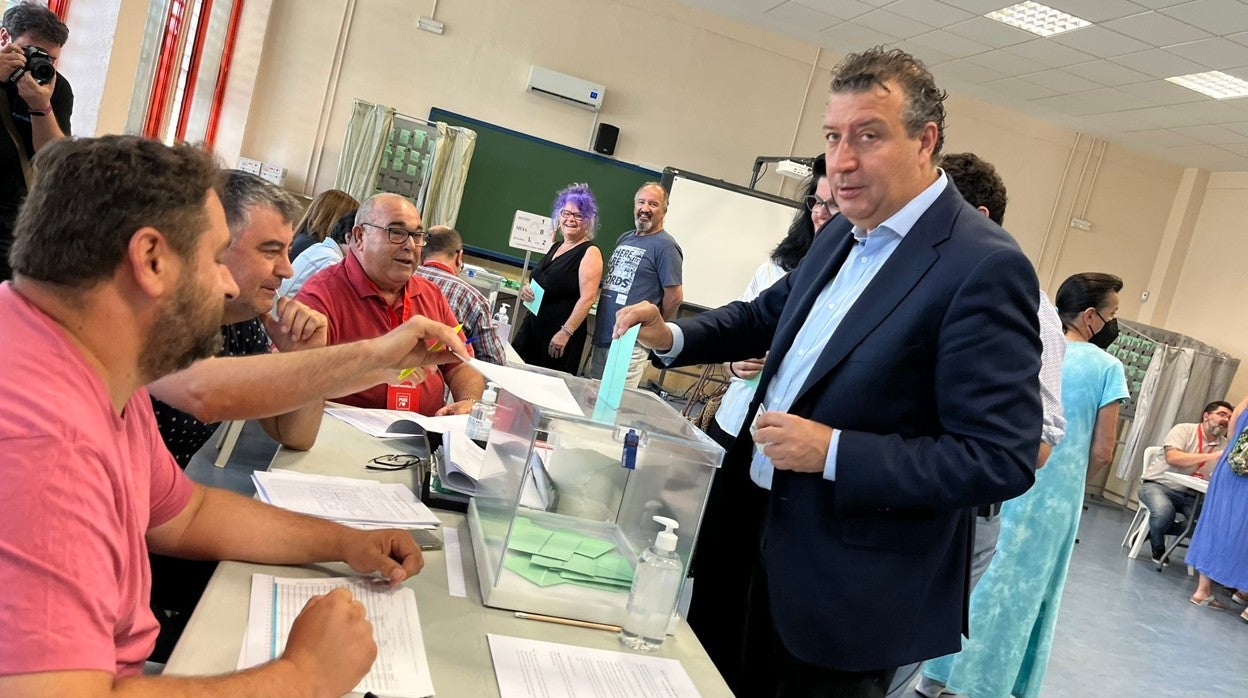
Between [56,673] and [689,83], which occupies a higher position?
[689,83]

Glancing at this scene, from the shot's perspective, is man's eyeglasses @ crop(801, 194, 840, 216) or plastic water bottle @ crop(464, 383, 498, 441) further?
man's eyeglasses @ crop(801, 194, 840, 216)

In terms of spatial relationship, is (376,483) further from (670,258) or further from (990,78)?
(990,78)

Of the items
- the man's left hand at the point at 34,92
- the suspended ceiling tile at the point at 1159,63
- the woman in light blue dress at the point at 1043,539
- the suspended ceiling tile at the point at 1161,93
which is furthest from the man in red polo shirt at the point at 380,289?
the suspended ceiling tile at the point at 1161,93

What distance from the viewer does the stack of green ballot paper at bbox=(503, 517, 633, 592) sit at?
140 cm

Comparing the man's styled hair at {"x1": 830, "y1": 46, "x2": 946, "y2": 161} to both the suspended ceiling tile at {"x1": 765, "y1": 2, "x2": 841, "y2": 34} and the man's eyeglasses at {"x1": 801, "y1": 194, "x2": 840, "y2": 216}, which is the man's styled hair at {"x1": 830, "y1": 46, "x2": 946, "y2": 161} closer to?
the man's eyeglasses at {"x1": 801, "y1": 194, "x2": 840, "y2": 216}

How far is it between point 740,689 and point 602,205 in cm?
728

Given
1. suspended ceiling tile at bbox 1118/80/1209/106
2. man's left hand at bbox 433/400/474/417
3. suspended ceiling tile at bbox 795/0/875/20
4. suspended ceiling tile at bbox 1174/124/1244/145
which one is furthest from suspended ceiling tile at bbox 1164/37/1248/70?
man's left hand at bbox 433/400/474/417

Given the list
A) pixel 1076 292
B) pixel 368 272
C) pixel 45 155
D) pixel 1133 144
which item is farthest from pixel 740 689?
pixel 1133 144

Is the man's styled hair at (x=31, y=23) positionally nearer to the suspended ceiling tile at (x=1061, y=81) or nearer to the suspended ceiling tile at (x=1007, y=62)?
the suspended ceiling tile at (x=1007, y=62)

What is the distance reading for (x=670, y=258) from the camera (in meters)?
5.32

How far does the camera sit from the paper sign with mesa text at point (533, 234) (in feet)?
19.0

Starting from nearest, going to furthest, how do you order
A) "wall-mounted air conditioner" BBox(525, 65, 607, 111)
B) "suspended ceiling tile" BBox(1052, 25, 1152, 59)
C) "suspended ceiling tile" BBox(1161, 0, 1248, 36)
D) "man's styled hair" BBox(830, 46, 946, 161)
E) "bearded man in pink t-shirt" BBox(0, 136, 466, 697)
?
"bearded man in pink t-shirt" BBox(0, 136, 466, 697) < "man's styled hair" BBox(830, 46, 946, 161) < "suspended ceiling tile" BBox(1161, 0, 1248, 36) < "suspended ceiling tile" BBox(1052, 25, 1152, 59) < "wall-mounted air conditioner" BBox(525, 65, 607, 111)

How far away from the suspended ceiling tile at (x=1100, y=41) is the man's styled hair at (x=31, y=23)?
6.54 meters

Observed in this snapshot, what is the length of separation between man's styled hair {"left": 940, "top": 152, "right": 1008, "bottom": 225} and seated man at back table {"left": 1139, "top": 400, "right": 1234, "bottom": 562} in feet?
18.9
